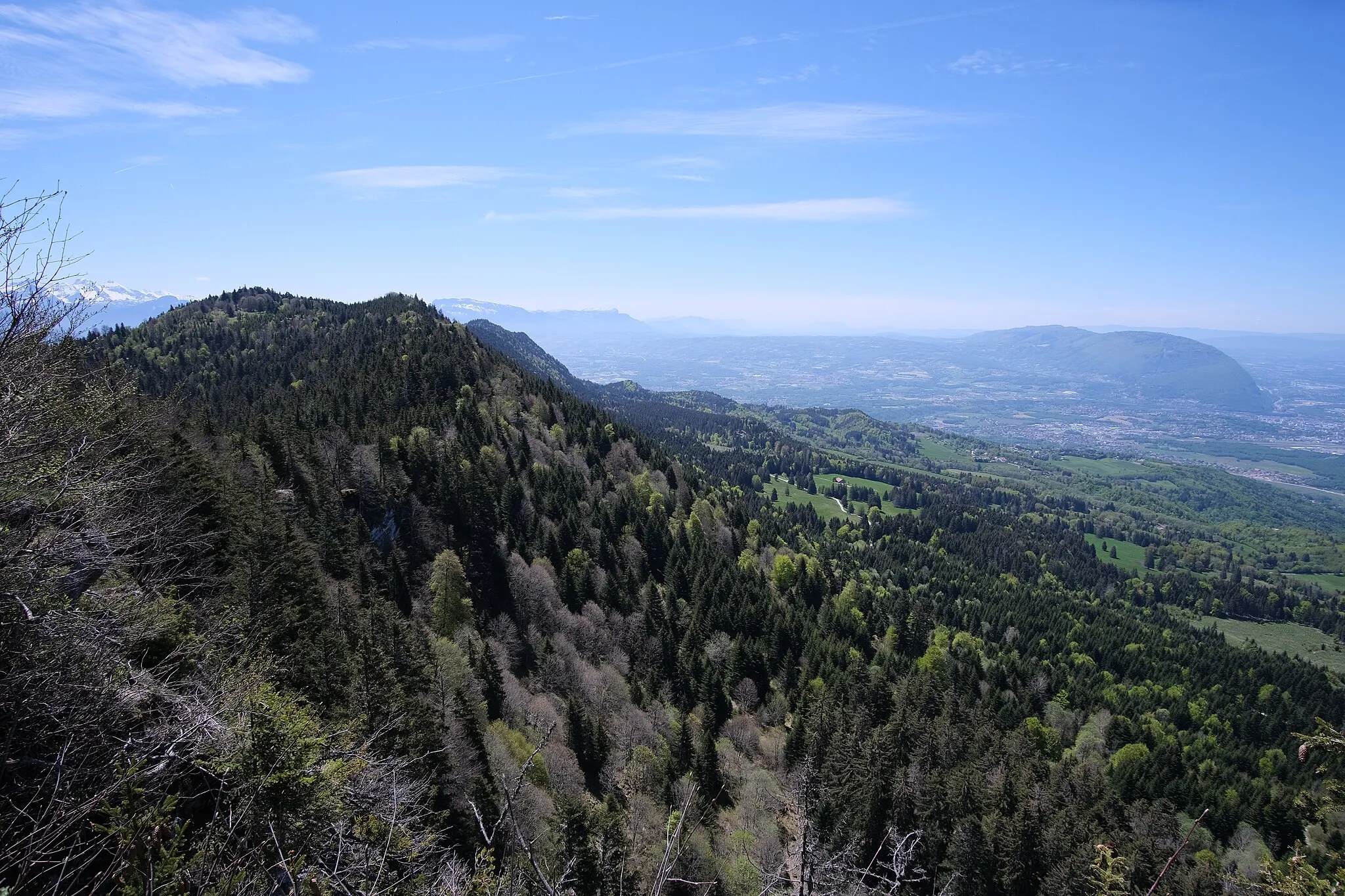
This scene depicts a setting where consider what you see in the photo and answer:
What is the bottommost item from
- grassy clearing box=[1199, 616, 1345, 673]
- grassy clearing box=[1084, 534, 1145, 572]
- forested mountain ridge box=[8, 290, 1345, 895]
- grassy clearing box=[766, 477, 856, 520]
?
grassy clearing box=[1199, 616, 1345, 673]

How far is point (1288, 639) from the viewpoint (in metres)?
145

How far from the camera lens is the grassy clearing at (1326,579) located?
188125 mm

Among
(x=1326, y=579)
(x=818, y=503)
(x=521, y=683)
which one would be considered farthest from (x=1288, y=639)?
(x=521, y=683)

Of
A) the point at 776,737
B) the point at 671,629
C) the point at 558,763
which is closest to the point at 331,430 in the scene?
the point at 671,629

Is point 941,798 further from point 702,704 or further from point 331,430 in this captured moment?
point 331,430

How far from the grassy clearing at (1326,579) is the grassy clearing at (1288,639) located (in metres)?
54.9

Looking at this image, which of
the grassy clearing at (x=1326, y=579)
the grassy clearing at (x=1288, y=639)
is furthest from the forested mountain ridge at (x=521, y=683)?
the grassy clearing at (x=1326, y=579)

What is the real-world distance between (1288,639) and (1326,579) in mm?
79709

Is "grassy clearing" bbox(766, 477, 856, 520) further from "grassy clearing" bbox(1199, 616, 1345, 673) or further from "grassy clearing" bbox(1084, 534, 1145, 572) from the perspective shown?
"grassy clearing" bbox(1199, 616, 1345, 673)

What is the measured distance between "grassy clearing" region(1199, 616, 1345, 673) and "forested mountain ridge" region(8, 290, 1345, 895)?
2192 cm

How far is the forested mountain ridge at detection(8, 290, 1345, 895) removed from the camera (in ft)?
38.0

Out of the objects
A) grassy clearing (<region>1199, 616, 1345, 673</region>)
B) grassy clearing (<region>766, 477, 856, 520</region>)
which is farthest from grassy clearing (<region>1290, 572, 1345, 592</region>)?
grassy clearing (<region>766, 477, 856, 520</region>)

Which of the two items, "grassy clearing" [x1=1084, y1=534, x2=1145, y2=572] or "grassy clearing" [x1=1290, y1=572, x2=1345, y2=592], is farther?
"grassy clearing" [x1=1290, y1=572, x2=1345, y2=592]

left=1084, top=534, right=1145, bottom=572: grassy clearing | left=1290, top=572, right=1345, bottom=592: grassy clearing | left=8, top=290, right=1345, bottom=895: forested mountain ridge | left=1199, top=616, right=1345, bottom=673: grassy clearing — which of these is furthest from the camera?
left=1290, top=572, right=1345, bottom=592: grassy clearing
